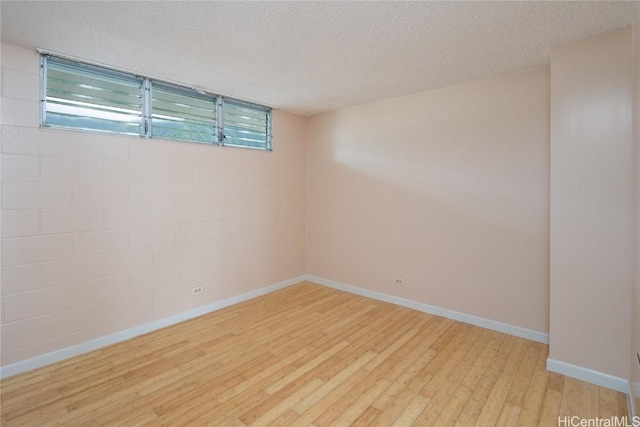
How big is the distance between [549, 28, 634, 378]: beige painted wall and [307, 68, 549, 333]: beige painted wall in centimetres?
52

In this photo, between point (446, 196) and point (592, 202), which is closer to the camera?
point (592, 202)

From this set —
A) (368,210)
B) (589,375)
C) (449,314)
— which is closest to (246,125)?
(368,210)

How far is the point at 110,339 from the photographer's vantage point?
302 centimetres

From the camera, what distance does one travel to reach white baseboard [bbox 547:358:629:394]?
2.31 meters

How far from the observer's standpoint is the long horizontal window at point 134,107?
8.92 ft

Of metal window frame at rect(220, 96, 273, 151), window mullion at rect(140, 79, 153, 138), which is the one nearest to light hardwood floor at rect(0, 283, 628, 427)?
window mullion at rect(140, 79, 153, 138)

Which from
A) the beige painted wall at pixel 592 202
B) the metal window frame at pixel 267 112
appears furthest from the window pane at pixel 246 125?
the beige painted wall at pixel 592 202

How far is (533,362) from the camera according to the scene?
8.84 feet

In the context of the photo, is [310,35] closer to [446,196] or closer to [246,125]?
[246,125]

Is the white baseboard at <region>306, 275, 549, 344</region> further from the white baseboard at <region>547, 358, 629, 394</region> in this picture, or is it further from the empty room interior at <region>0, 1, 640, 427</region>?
the white baseboard at <region>547, 358, 629, 394</region>

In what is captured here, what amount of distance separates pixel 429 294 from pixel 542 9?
296 centimetres

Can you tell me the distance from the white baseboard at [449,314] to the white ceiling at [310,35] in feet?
8.65

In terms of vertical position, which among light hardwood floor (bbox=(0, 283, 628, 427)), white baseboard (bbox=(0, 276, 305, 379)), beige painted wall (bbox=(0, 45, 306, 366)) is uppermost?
beige painted wall (bbox=(0, 45, 306, 366))

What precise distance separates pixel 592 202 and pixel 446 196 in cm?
139
